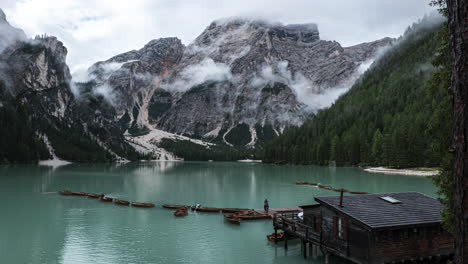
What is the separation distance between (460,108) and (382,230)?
67.0ft

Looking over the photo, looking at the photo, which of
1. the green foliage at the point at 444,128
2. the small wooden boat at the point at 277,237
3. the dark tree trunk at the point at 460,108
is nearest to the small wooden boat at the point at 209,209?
the small wooden boat at the point at 277,237

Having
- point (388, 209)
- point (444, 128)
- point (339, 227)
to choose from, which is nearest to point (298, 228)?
point (339, 227)

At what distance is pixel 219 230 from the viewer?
46906mm

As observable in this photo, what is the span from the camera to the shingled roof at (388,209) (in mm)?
27052

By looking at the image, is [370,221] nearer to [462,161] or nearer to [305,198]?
[462,161]

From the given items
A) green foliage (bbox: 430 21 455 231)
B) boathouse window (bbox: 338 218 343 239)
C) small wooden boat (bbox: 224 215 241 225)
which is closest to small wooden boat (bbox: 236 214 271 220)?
small wooden boat (bbox: 224 215 241 225)

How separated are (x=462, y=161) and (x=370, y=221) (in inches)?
809

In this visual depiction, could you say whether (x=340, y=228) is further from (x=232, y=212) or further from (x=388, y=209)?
(x=232, y=212)

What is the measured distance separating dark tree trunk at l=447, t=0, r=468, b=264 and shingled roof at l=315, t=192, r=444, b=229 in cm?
1890

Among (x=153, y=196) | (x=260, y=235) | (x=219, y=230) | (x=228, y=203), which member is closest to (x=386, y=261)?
(x=260, y=235)

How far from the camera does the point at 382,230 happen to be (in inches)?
1020

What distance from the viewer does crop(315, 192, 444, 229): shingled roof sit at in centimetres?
2705

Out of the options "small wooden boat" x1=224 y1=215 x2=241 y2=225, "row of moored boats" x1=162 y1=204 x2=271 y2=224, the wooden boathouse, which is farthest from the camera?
"row of moored boats" x1=162 y1=204 x2=271 y2=224

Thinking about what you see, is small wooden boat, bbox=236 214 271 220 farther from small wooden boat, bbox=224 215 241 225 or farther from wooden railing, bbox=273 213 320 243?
wooden railing, bbox=273 213 320 243
